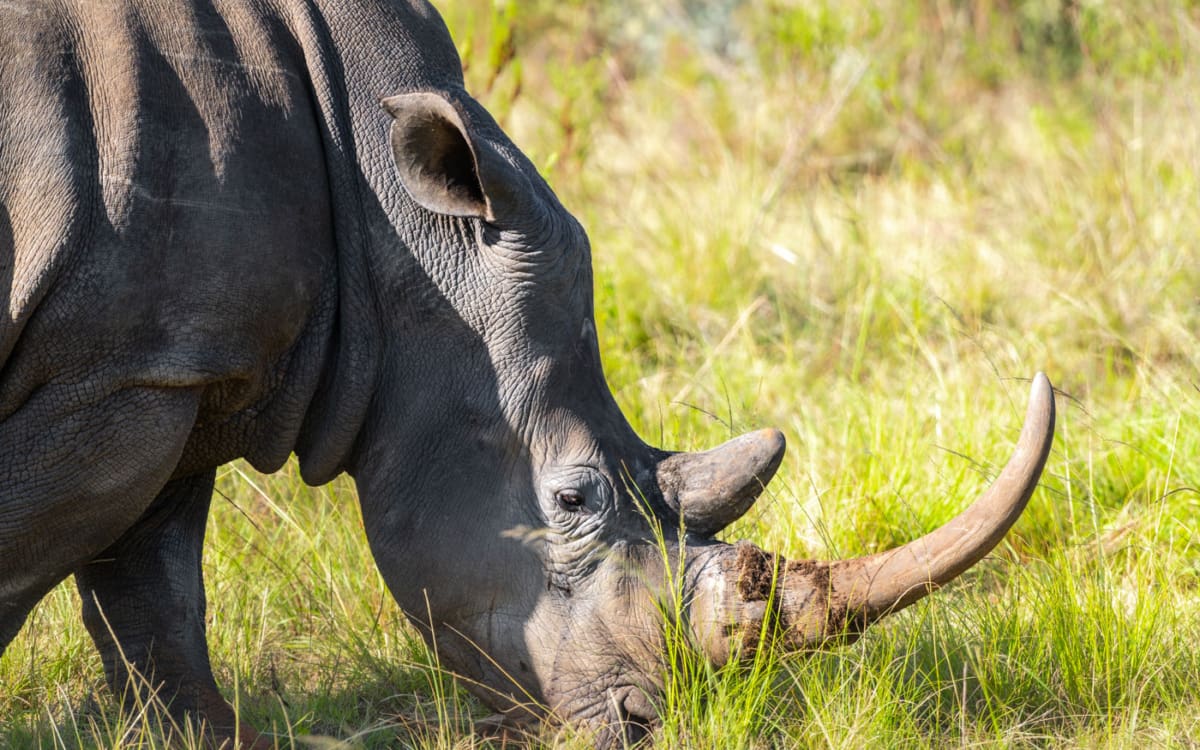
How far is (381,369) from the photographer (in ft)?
10.9

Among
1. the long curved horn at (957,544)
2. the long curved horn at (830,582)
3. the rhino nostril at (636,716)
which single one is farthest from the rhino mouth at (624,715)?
the long curved horn at (957,544)

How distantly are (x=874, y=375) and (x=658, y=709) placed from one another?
9.20 ft

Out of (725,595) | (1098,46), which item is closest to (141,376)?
(725,595)

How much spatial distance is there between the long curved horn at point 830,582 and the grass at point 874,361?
0.10 metres

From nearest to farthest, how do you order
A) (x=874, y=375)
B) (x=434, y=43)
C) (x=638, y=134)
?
(x=434, y=43), (x=874, y=375), (x=638, y=134)

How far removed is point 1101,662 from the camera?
363cm

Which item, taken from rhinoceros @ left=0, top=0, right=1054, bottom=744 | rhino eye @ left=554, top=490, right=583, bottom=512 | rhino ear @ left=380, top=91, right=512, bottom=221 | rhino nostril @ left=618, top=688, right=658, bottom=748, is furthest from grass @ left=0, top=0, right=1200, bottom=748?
rhino ear @ left=380, top=91, right=512, bottom=221

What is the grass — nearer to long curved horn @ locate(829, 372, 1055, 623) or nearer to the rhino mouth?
the rhino mouth

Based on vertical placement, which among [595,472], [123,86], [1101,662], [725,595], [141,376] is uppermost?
[123,86]

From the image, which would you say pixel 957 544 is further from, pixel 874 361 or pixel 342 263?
pixel 874 361

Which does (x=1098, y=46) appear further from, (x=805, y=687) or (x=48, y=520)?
(x=48, y=520)

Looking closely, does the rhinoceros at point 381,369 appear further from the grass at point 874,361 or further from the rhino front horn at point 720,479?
the grass at point 874,361

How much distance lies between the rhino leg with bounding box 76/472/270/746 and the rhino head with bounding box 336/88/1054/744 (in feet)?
2.12

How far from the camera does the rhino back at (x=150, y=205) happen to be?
287 cm
